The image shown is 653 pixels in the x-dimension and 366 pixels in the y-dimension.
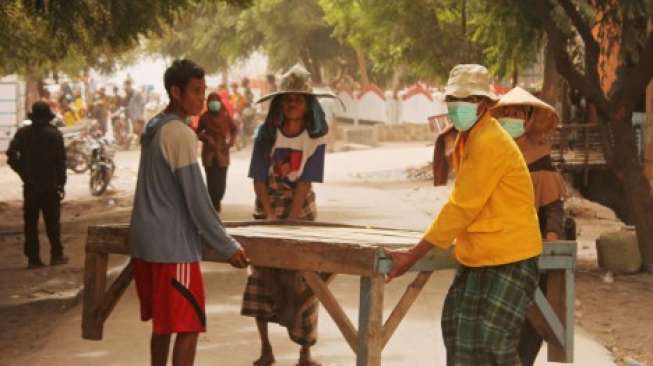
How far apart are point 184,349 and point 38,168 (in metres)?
7.77

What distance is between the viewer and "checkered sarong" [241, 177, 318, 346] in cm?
726

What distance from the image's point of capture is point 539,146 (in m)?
6.70

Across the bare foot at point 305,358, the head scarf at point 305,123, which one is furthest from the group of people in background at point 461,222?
the bare foot at point 305,358

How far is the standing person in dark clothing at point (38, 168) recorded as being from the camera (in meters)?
13.2

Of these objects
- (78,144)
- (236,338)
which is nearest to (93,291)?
(236,338)

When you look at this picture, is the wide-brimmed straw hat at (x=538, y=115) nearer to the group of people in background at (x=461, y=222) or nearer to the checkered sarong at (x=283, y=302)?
the group of people in background at (x=461, y=222)

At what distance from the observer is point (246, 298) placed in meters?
7.30

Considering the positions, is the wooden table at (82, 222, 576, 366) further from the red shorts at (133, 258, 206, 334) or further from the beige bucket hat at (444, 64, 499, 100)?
the beige bucket hat at (444, 64, 499, 100)

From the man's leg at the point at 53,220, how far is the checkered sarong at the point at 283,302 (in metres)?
6.50

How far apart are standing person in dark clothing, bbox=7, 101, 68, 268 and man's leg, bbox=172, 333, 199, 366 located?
304 inches

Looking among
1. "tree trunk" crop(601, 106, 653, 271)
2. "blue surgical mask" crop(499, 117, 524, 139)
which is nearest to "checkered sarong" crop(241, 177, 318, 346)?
"blue surgical mask" crop(499, 117, 524, 139)

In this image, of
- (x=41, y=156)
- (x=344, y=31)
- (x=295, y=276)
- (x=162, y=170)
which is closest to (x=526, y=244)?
(x=162, y=170)

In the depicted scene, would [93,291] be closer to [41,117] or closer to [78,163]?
[41,117]

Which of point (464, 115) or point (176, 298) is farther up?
point (464, 115)
